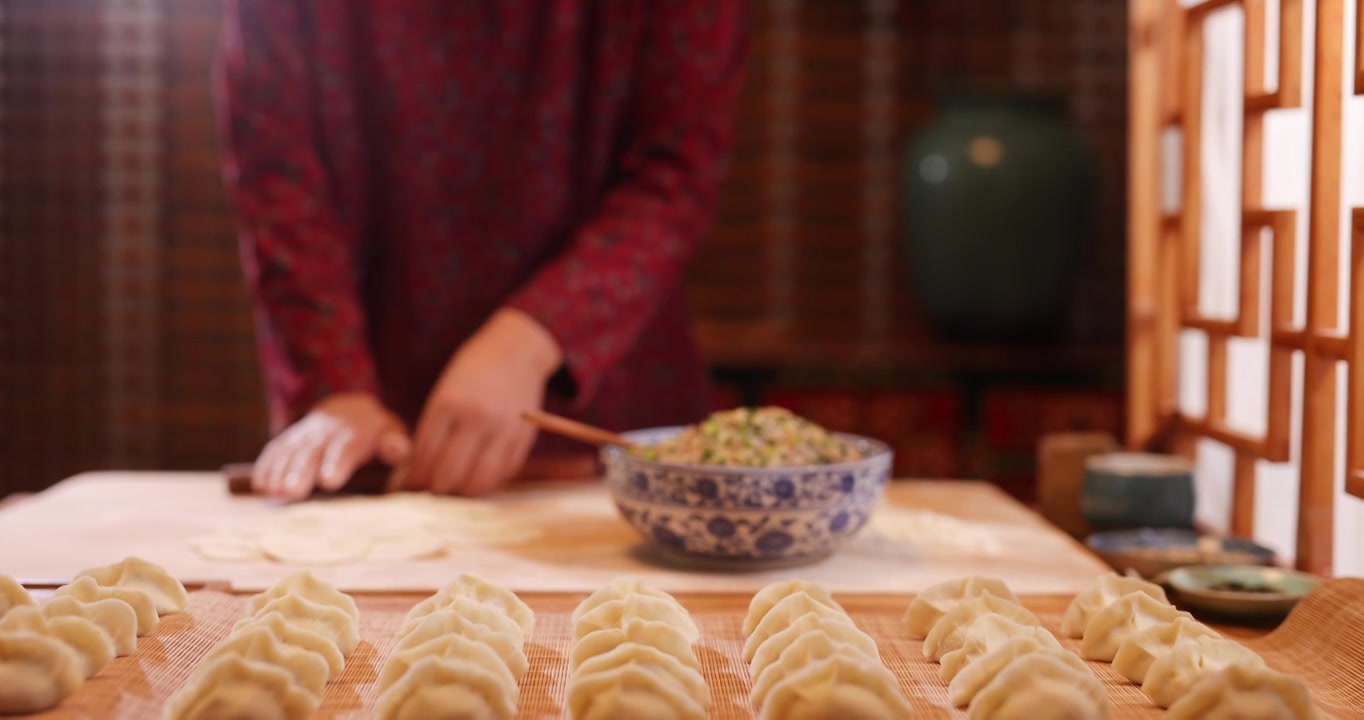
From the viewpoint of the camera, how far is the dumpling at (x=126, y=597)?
1.03 metres

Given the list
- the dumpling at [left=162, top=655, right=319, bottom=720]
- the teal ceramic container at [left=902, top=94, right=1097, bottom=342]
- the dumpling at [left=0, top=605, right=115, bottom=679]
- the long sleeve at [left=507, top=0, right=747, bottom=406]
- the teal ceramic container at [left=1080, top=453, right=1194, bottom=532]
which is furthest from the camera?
the teal ceramic container at [left=902, top=94, right=1097, bottom=342]

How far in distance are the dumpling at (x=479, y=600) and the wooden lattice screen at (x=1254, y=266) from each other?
0.77m

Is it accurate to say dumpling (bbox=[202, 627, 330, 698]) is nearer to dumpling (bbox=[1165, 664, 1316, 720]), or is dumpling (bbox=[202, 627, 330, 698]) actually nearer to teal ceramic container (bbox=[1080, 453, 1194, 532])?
dumpling (bbox=[1165, 664, 1316, 720])

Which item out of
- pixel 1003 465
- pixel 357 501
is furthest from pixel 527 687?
pixel 1003 465

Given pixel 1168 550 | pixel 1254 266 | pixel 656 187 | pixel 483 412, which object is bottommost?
pixel 1168 550

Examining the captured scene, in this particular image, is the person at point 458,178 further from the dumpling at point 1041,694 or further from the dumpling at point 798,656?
the dumpling at point 1041,694

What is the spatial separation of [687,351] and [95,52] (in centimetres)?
263

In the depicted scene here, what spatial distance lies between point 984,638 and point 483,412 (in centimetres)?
80

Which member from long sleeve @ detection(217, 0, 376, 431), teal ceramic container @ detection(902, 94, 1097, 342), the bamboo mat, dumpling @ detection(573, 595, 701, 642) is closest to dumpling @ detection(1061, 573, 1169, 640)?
the bamboo mat

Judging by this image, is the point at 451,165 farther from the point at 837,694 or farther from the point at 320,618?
the point at 837,694

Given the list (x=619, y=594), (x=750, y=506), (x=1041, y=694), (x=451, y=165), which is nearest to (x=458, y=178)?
(x=451, y=165)

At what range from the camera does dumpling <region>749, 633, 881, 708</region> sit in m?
0.91

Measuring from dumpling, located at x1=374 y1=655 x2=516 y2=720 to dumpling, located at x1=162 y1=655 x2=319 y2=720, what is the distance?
2.3 inches

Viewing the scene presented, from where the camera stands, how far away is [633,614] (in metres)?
1.02
